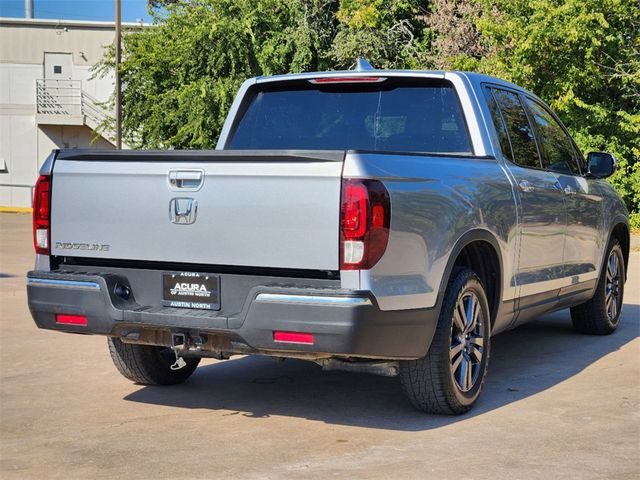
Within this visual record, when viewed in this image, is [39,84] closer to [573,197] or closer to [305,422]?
[573,197]

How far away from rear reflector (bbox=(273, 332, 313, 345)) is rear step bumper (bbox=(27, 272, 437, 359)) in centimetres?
2

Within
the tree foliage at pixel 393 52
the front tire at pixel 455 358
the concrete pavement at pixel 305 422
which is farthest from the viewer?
the tree foliage at pixel 393 52

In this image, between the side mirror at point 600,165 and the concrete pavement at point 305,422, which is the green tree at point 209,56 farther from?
the concrete pavement at point 305,422

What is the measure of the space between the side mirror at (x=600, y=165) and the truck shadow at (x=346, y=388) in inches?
55.4

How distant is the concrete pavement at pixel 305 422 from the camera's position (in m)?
4.73

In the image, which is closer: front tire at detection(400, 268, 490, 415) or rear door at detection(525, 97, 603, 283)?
front tire at detection(400, 268, 490, 415)

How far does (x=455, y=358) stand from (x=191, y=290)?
159 centimetres

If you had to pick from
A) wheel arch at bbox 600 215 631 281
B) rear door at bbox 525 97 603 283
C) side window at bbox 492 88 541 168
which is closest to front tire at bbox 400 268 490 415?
side window at bbox 492 88 541 168

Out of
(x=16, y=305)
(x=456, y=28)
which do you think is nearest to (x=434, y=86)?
(x=16, y=305)

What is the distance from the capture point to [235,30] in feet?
105

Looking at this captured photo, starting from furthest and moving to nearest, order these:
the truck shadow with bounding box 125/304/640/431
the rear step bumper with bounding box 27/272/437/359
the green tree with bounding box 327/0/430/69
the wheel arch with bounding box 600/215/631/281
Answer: the green tree with bounding box 327/0/430/69 → the wheel arch with bounding box 600/215/631/281 → the truck shadow with bounding box 125/304/640/431 → the rear step bumper with bounding box 27/272/437/359

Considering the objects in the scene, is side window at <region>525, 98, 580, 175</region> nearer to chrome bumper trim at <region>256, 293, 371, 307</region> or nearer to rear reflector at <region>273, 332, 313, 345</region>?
chrome bumper trim at <region>256, 293, 371, 307</region>

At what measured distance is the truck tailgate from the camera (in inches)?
193

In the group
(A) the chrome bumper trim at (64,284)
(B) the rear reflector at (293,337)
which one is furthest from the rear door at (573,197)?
(A) the chrome bumper trim at (64,284)
